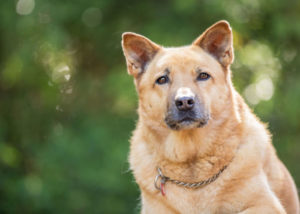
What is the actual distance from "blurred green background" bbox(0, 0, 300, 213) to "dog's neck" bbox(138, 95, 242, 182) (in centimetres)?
412

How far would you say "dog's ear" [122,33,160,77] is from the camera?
4893 millimetres

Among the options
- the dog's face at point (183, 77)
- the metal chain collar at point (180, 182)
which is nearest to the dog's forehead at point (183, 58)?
the dog's face at point (183, 77)

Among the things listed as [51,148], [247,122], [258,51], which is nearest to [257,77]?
[258,51]

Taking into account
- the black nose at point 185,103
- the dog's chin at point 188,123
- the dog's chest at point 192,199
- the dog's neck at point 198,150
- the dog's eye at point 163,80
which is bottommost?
the dog's chest at point 192,199

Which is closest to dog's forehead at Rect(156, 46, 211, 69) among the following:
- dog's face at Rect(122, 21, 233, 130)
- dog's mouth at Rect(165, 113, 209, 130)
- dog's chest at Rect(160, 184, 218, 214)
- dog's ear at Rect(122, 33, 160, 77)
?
dog's face at Rect(122, 21, 233, 130)

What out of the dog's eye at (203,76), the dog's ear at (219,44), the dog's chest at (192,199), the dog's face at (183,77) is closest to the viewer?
the dog's chest at (192,199)

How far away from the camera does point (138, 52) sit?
5.00m

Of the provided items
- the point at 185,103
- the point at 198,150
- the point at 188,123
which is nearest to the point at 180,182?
the point at 198,150

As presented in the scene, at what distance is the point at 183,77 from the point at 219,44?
0.51 metres

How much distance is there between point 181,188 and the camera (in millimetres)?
4457

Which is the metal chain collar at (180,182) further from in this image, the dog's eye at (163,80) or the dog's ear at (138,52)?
the dog's ear at (138,52)

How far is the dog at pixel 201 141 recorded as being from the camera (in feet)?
14.3

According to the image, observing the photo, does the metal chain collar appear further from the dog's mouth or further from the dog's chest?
the dog's mouth

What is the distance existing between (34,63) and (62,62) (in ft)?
2.50
